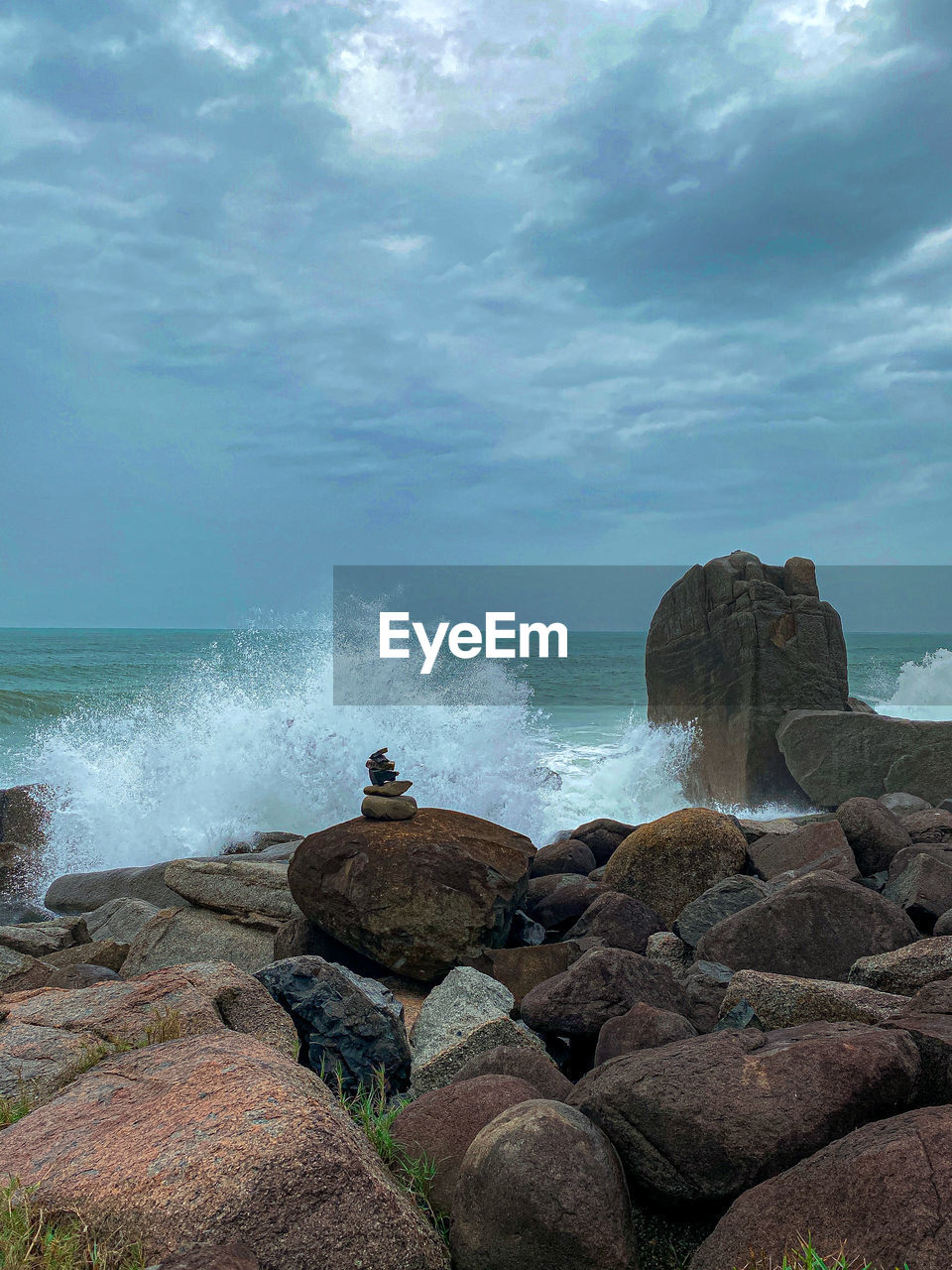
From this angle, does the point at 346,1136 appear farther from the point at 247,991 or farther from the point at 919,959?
the point at 919,959

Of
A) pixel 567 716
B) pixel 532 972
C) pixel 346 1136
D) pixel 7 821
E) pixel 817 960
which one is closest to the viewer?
pixel 346 1136

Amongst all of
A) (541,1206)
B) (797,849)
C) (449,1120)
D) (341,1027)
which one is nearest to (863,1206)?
(541,1206)

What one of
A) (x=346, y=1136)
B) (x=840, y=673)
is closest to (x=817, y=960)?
(x=346, y=1136)

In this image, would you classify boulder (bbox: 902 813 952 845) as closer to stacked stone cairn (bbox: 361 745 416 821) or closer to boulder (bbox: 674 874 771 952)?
boulder (bbox: 674 874 771 952)

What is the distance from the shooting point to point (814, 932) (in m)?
4.95

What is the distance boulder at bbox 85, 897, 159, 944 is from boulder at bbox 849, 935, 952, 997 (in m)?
6.30

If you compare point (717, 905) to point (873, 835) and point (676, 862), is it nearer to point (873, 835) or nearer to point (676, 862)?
point (676, 862)

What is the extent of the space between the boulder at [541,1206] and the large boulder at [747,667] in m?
12.6

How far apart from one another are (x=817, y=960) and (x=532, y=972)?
1687 millimetres

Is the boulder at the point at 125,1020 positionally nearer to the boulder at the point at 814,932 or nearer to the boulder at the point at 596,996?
the boulder at the point at 596,996

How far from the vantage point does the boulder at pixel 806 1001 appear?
3.79 m

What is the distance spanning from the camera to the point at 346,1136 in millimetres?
2521

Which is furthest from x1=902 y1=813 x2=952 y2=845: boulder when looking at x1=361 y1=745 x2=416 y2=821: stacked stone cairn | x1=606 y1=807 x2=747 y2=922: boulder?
x1=361 y1=745 x2=416 y2=821: stacked stone cairn

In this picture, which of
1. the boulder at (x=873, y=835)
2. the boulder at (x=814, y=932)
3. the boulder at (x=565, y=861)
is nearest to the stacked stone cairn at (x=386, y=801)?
the boulder at (x=565, y=861)
